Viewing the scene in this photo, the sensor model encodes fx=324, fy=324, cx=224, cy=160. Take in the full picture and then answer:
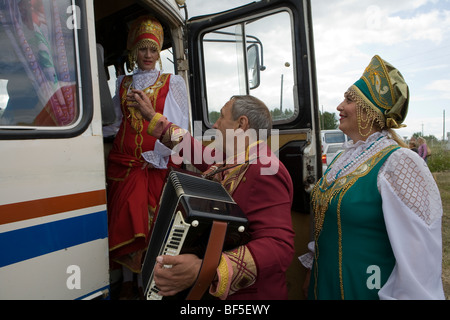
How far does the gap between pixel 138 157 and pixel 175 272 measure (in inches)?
48.6

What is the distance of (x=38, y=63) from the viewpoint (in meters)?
1.53

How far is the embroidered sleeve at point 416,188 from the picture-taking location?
1.54 metres

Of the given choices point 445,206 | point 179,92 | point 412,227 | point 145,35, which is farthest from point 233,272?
point 445,206

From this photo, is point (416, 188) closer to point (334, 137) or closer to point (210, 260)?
point (210, 260)

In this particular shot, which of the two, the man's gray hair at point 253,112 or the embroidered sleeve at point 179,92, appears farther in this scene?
the embroidered sleeve at point 179,92

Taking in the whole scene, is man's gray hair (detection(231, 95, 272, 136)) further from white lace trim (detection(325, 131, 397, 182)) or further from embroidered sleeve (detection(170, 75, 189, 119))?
embroidered sleeve (detection(170, 75, 189, 119))

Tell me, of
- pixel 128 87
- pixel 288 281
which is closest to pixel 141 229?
pixel 128 87

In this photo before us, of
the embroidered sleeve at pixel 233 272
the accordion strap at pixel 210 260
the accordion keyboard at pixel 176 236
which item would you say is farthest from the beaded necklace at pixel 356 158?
the accordion keyboard at pixel 176 236

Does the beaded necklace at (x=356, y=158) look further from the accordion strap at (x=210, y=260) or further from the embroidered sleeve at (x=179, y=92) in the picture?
the embroidered sleeve at (x=179, y=92)

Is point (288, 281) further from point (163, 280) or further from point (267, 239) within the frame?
point (163, 280)

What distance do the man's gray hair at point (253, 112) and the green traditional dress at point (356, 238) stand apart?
549mm

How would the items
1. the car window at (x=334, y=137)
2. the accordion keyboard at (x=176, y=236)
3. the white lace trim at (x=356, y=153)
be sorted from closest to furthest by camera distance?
the accordion keyboard at (x=176, y=236) → the white lace trim at (x=356, y=153) → the car window at (x=334, y=137)

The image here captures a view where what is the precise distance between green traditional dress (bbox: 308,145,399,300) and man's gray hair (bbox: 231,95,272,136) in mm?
549
